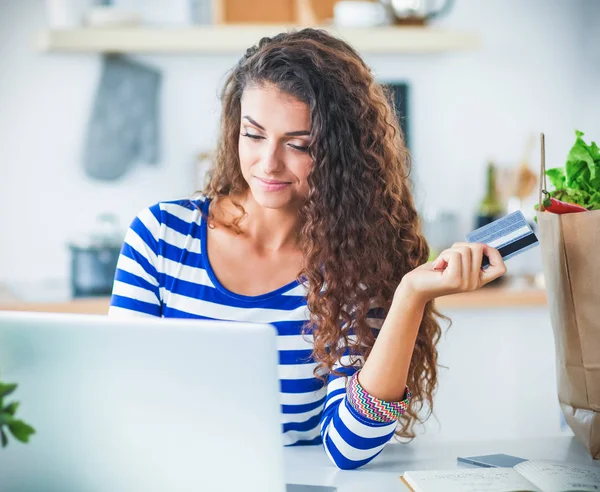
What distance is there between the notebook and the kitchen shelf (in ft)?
6.37

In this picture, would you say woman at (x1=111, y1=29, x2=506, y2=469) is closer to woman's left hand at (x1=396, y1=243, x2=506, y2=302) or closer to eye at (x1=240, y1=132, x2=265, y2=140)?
eye at (x1=240, y1=132, x2=265, y2=140)

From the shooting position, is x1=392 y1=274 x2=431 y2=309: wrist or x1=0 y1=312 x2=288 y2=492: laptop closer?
x1=0 y1=312 x2=288 y2=492: laptop

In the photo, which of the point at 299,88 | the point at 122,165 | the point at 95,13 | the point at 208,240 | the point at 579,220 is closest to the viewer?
the point at 579,220

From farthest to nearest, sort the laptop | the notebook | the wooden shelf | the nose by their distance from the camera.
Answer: the wooden shelf, the nose, the notebook, the laptop

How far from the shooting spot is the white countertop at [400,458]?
106 cm

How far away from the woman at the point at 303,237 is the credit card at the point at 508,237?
0.73ft

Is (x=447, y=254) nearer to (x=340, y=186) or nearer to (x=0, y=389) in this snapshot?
(x=340, y=186)

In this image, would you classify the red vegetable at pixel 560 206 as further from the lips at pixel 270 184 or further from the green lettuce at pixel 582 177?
the lips at pixel 270 184

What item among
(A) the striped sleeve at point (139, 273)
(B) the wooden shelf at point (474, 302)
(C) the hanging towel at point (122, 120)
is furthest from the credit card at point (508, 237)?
(C) the hanging towel at point (122, 120)

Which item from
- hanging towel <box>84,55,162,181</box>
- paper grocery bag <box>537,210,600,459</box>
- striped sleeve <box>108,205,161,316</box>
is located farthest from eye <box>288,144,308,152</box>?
hanging towel <box>84,55,162,181</box>

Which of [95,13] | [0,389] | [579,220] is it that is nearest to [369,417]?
[579,220]

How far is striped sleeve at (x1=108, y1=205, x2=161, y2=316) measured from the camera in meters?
1.37

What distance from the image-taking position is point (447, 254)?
111 cm

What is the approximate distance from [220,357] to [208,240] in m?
0.68
